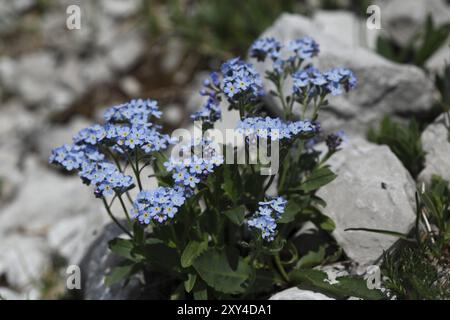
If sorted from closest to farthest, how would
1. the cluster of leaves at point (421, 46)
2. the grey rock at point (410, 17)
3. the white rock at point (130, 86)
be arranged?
the cluster of leaves at point (421, 46) → the grey rock at point (410, 17) → the white rock at point (130, 86)

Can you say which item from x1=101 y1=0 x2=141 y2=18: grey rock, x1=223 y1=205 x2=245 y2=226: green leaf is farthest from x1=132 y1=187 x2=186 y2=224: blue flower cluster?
x1=101 y1=0 x2=141 y2=18: grey rock

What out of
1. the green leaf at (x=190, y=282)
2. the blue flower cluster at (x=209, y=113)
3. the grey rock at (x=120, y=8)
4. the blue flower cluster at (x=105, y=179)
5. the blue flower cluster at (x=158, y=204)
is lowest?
the green leaf at (x=190, y=282)

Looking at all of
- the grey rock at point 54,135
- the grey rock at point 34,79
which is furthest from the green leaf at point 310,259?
the grey rock at point 34,79

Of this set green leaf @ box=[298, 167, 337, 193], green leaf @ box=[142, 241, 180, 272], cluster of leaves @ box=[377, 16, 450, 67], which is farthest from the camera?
cluster of leaves @ box=[377, 16, 450, 67]

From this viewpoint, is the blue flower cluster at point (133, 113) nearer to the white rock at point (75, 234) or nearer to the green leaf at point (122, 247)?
the green leaf at point (122, 247)

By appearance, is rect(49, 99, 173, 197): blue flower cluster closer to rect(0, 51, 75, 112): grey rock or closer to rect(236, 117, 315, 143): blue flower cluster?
rect(236, 117, 315, 143): blue flower cluster
